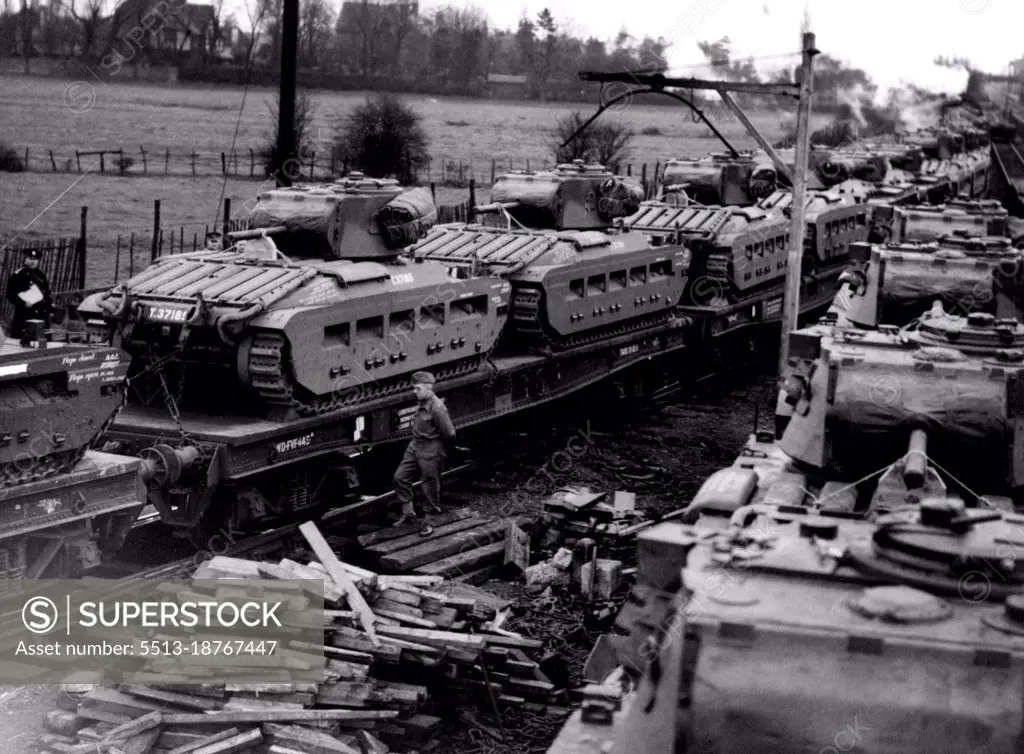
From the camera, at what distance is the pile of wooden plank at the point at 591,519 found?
44.4 feet

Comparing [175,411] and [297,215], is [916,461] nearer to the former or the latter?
[175,411]

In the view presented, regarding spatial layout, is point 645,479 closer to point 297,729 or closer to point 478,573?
point 478,573

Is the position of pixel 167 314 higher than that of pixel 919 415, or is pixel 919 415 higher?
pixel 919 415

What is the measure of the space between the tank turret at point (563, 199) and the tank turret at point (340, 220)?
4.00 metres

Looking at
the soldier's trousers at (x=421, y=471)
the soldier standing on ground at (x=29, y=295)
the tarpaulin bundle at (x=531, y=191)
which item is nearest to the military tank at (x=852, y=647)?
the soldier's trousers at (x=421, y=471)

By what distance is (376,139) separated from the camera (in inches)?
1366

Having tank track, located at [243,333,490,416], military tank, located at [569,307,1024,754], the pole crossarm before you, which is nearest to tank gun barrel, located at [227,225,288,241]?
tank track, located at [243,333,490,416]

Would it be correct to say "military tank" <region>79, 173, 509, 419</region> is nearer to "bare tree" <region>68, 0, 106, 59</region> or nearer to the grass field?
"bare tree" <region>68, 0, 106, 59</region>

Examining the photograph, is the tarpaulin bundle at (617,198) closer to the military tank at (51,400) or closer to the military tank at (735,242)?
the military tank at (735,242)

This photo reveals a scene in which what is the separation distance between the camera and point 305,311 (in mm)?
13734

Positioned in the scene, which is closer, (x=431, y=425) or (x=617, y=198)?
(x=431, y=425)

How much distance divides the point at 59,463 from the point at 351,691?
4.15 meters

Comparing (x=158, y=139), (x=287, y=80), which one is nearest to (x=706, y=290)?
(x=287, y=80)

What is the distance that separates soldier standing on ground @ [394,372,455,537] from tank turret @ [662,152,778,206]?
1319 cm
